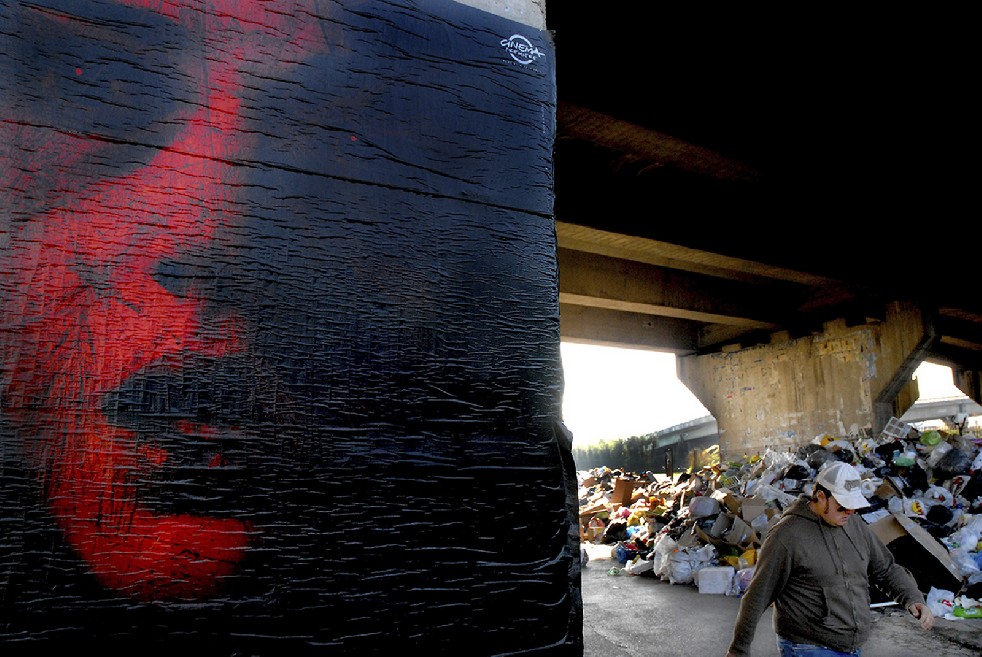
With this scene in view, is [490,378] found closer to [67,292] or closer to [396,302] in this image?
[396,302]

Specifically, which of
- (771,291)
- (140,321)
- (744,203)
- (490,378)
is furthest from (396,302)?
(771,291)

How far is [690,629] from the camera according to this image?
4.50m

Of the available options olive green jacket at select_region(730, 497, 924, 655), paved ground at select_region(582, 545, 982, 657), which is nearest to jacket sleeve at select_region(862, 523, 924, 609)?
olive green jacket at select_region(730, 497, 924, 655)

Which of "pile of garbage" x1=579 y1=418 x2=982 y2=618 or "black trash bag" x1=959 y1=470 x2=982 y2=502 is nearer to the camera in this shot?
"pile of garbage" x1=579 y1=418 x2=982 y2=618

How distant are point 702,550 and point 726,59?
5138mm

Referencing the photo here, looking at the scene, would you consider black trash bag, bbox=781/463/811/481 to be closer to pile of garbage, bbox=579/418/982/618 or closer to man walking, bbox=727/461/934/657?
pile of garbage, bbox=579/418/982/618

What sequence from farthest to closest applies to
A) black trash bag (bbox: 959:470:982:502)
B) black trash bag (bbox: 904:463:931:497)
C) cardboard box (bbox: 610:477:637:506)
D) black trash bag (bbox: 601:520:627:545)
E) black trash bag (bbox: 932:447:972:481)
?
cardboard box (bbox: 610:477:637:506) → black trash bag (bbox: 601:520:627:545) → black trash bag (bbox: 932:447:972:481) → black trash bag (bbox: 904:463:931:497) → black trash bag (bbox: 959:470:982:502)

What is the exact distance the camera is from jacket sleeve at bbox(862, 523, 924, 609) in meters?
2.78

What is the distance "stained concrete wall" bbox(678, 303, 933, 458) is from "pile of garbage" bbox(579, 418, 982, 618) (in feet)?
1.70

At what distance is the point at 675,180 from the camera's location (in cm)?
531

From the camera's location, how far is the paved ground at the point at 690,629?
388 centimetres

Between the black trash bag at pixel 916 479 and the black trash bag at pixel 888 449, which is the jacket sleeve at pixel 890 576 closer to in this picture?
the black trash bag at pixel 916 479

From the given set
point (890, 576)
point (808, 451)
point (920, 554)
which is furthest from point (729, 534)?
point (890, 576)

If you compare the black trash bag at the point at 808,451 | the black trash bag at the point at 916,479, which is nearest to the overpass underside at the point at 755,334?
the black trash bag at the point at 808,451
